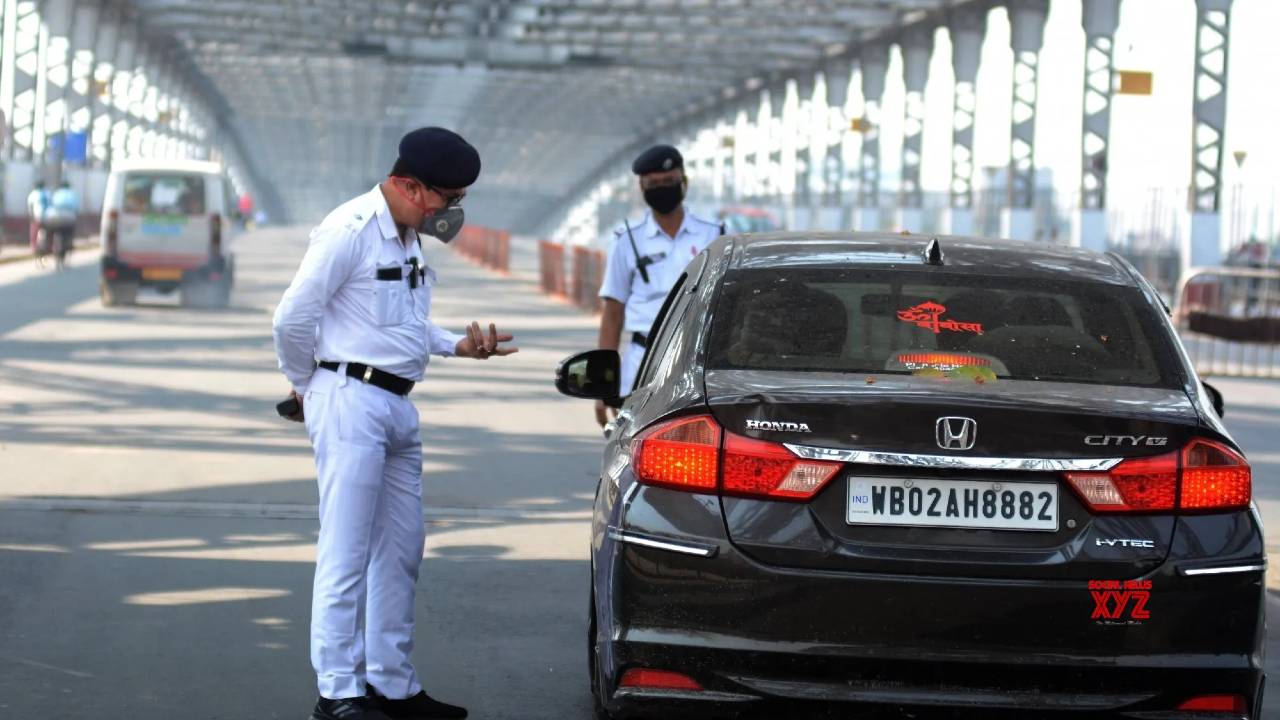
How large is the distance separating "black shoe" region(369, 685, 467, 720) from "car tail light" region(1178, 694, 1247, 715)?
2114 millimetres

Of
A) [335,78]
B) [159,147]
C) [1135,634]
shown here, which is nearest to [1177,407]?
[1135,634]

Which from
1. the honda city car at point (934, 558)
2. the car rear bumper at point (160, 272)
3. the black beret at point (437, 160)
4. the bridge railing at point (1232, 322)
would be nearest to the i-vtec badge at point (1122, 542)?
the honda city car at point (934, 558)

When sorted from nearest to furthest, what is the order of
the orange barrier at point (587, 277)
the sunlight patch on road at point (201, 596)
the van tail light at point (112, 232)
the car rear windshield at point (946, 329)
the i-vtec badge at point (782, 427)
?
the i-vtec badge at point (782, 427)
the car rear windshield at point (946, 329)
the sunlight patch on road at point (201, 596)
the van tail light at point (112, 232)
the orange barrier at point (587, 277)

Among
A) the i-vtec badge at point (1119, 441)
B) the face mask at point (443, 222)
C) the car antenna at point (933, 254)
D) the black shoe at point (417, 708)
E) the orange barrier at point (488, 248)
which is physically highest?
the face mask at point (443, 222)

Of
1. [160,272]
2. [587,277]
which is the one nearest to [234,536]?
[160,272]

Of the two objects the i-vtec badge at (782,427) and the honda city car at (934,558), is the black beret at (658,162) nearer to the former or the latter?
the honda city car at (934,558)

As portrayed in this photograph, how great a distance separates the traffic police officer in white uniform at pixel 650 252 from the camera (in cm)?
829

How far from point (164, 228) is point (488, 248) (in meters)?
23.0

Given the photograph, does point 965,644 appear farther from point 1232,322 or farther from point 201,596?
point 1232,322

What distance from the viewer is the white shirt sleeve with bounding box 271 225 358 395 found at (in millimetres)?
5172

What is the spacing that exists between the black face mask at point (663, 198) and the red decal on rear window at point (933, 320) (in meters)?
3.23

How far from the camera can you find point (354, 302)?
527 centimetres

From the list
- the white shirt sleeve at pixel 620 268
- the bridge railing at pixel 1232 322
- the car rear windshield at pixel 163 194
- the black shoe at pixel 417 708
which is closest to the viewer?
the black shoe at pixel 417 708

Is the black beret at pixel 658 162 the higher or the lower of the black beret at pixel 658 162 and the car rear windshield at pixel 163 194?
the higher
